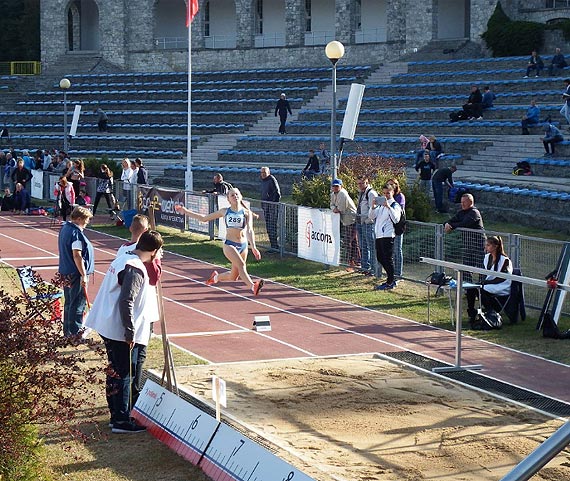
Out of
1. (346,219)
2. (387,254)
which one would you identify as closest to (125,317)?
(387,254)

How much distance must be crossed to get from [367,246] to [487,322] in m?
4.87

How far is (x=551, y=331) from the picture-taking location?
1514 centimetres

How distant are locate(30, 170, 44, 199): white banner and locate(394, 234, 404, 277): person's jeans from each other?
18611mm

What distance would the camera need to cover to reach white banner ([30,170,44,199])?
116ft

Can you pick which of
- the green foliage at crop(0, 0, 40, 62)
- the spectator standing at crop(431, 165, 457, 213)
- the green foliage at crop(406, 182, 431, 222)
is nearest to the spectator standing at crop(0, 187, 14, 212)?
the spectator standing at crop(431, 165, 457, 213)

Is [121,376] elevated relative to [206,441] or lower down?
elevated

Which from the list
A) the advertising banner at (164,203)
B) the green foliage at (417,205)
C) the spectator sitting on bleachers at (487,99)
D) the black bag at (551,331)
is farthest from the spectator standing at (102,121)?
the black bag at (551,331)

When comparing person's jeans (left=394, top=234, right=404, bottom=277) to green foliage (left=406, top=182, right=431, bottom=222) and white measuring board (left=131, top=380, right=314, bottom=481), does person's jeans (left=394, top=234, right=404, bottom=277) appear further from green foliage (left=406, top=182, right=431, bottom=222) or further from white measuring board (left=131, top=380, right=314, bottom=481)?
white measuring board (left=131, top=380, right=314, bottom=481)

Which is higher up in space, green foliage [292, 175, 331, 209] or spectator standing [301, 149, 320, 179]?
spectator standing [301, 149, 320, 179]

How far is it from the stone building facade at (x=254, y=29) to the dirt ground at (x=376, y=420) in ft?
120

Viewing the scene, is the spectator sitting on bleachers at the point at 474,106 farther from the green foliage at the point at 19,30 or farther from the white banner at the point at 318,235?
the green foliage at the point at 19,30

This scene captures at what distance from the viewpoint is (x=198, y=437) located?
9219 mm

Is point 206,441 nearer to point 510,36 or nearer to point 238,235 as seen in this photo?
point 238,235

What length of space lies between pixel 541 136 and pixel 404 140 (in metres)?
4.72
